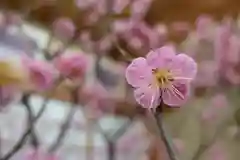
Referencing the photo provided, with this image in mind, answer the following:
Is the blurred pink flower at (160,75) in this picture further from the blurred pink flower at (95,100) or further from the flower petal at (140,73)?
the blurred pink flower at (95,100)

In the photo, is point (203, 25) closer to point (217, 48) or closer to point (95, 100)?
point (217, 48)

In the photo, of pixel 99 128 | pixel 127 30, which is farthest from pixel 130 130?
pixel 127 30

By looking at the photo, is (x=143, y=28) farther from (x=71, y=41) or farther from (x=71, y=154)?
(x=71, y=154)

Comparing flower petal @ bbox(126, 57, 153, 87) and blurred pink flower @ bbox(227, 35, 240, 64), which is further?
blurred pink flower @ bbox(227, 35, 240, 64)

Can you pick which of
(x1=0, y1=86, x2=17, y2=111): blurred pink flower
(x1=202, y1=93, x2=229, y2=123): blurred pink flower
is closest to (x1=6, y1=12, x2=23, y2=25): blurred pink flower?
(x1=0, y1=86, x2=17, y2=111): blurred pink flower

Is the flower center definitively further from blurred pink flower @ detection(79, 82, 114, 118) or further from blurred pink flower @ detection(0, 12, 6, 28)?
blurred pink flower @ detection(0, 12, 6, 28)

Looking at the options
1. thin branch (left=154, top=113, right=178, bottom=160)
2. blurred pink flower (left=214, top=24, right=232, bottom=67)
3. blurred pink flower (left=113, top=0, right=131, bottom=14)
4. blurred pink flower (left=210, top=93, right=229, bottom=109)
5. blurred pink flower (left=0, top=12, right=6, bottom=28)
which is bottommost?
thin branch (left=154, top=113, right=178, bottom=160)

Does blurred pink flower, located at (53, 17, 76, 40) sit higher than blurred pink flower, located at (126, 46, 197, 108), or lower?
higher
